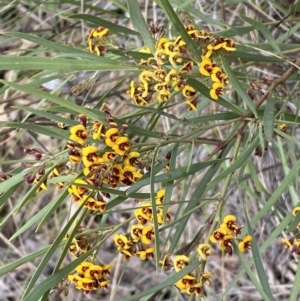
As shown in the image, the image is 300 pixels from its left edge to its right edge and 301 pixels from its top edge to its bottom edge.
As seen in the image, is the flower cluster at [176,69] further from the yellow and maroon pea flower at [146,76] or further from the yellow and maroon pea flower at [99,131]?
the yellow and maroon pea flower at [99,131]

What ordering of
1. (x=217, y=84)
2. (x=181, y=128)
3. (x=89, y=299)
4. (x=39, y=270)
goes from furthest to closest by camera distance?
(x=89, y=299)
(x=181, y=128)
(x=217, y=84)
(x=39, y=270)

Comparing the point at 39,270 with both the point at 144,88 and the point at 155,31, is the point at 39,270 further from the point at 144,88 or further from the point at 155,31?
the point at 155,31

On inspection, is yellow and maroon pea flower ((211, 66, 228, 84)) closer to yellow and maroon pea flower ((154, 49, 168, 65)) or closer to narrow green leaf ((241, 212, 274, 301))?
yellow and maroon pea flower ((154, 49, 168, 65))

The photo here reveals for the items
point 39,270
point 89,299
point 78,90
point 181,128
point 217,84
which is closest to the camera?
point 39,270

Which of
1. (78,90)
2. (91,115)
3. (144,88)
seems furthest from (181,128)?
(91,115)

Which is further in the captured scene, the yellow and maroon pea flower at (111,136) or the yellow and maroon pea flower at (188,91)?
the yellow and maroon pea flower at (188,91)

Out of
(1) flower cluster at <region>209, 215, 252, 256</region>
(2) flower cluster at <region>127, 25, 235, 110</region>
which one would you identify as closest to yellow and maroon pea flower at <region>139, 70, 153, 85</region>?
(2) flower cluster at <region>127, 25, 235, 110</region>

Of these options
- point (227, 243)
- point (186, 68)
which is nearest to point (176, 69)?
point (186, 68)

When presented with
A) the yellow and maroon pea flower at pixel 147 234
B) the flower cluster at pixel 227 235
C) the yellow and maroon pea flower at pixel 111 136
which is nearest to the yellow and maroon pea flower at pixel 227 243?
the flower cluster at pixel 227 235
